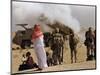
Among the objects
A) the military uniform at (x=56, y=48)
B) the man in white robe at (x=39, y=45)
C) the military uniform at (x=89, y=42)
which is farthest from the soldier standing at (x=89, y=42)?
the man in white robe at (x=39, y=45)

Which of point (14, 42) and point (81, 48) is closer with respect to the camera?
point (14, 42)

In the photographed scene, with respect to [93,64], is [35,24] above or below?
above

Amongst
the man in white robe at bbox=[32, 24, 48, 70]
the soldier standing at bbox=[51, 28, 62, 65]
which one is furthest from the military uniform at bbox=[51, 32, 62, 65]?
the man in white robe at bbox=[32, 24, 48, 70]

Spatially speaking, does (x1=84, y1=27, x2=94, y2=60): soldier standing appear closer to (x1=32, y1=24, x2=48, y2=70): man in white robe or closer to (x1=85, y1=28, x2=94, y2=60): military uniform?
(x1=85, y1=28, x2=94, y2=60): military uniform

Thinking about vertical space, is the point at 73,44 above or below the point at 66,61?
above

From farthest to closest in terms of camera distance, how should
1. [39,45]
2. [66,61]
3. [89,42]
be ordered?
[89,42] < [66,61] < [39,45]

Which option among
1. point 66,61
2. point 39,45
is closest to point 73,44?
point 66,61

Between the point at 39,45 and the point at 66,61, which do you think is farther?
the point at 66,61

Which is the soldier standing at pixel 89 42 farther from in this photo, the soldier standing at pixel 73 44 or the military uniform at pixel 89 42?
the soldier standing at pixel 73 44

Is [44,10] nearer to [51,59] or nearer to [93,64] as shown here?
[51,59]

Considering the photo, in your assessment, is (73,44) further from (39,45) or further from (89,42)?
(39,45)

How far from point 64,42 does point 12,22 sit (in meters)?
0.59

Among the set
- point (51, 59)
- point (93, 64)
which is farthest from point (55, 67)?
point (93, 64)

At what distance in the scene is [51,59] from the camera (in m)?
2.41
